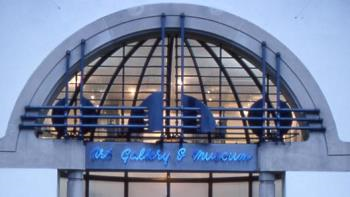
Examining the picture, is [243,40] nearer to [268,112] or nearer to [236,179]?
[268,112]

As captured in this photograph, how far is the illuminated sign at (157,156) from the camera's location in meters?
26.0

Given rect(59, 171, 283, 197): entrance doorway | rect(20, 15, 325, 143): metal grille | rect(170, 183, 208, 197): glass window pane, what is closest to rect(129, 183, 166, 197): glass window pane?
rect(59, 171, 283, 197): entrance doorway

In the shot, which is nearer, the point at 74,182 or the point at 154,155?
the point at 74,182

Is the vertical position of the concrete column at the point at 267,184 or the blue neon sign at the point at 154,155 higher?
the blue neon sign at the point at 154,155

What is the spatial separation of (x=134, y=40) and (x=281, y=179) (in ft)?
19.5

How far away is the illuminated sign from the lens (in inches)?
1025

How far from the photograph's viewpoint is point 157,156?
2605cm

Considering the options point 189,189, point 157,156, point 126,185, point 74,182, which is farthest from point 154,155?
point 189,189

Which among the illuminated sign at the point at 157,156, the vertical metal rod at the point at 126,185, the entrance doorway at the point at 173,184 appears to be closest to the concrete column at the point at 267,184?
the illuminated sign at the point at 157,156

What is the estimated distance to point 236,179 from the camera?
33.0m

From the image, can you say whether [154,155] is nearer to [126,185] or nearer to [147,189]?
[126,185]

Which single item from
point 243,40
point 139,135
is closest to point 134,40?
point 243,40

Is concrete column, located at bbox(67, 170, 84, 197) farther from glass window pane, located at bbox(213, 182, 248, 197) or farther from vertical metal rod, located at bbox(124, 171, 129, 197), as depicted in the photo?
glass window pane, located at bbox(213, 182, 248, 197)

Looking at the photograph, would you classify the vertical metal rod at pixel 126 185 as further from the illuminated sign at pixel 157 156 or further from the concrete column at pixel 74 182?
the concrete column at pixel 74 182
